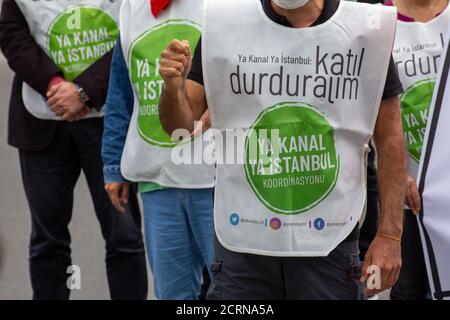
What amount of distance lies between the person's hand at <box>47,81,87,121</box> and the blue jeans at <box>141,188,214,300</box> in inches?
23.8

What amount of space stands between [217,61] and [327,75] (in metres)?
0.35

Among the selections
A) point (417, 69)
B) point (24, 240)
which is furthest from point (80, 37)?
point (24, 240)

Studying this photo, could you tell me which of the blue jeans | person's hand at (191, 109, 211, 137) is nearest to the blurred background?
the blue jeans

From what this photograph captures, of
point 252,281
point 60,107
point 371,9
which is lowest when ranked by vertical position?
point 252,281

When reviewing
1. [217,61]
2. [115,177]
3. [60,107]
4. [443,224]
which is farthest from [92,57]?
[443,224]

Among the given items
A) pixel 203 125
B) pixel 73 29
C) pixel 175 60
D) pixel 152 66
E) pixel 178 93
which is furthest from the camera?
pixel 73 29

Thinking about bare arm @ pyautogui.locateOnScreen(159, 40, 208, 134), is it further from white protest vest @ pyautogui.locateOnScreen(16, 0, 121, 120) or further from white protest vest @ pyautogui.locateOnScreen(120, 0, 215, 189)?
white protest vest @ pyautogui.locateOnScreen(16, 0, 121, 120)

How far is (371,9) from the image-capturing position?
3.77 m

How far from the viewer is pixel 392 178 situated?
386cm

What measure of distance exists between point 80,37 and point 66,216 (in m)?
0.85

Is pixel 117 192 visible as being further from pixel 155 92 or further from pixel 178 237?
pixel 155 92

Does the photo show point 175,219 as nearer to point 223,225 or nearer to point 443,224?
point 223,225

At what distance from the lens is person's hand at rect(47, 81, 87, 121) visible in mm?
5113

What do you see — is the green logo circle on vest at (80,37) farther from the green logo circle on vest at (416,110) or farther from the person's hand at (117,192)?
the green logo circle on vest at (416,110)
